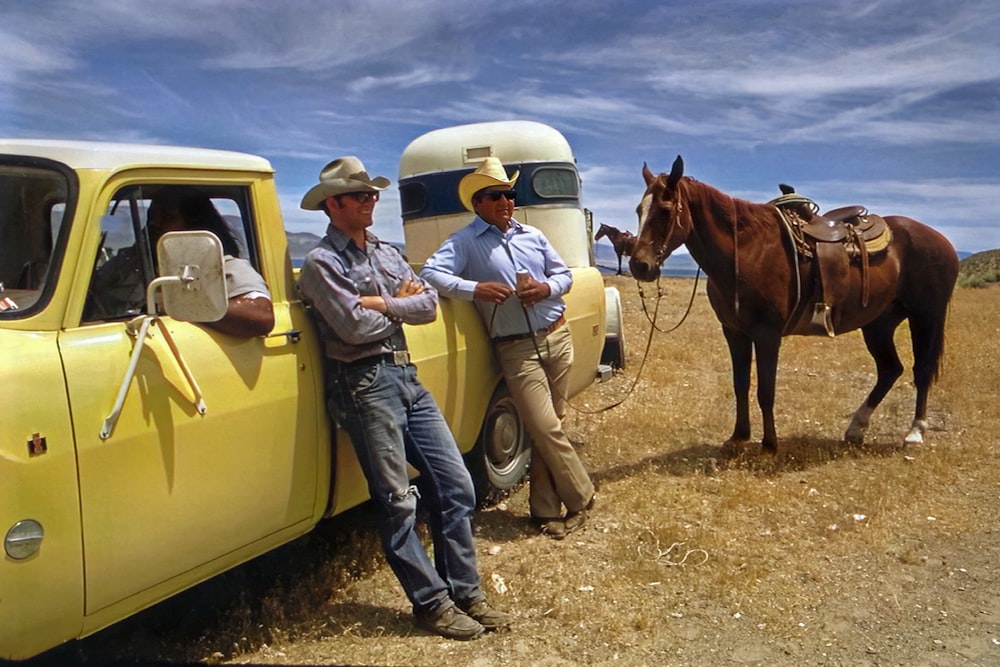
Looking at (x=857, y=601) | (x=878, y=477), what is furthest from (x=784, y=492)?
(x=857, y=601)

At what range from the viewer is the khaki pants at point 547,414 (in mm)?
4734

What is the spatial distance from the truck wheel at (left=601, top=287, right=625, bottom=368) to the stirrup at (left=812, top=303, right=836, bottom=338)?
136 inches

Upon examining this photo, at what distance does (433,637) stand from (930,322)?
5.73 metres

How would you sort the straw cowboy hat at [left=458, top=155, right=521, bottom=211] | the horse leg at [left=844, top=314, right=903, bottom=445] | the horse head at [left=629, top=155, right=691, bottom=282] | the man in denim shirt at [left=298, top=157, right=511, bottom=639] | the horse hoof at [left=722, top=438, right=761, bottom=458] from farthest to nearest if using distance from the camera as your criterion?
the horse leg at [left=844, top=314, right=903, bottom=445] → the horse hoof at [left=722, top=438, right=761, bottom=458] → the horse head at [left=629, top=155, right=691, bottom=282] → the straw cowboy hat at [left=458, top=155, right=521, bottom=211] → the man in denim shirt at [left=298, top=157, right=511, bottom=639]

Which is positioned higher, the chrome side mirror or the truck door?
the chrome side mirror

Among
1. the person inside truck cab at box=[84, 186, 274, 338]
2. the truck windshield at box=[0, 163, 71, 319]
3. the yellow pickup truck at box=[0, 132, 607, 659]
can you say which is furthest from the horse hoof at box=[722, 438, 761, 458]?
the truck windshield at box=[0, 163, 71, 319]

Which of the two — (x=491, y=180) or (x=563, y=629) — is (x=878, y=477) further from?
(x=491, y=180)

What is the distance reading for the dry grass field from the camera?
3561 mm

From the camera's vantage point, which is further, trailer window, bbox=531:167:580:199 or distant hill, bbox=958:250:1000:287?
distant hill, bbox=958:250:1000:287

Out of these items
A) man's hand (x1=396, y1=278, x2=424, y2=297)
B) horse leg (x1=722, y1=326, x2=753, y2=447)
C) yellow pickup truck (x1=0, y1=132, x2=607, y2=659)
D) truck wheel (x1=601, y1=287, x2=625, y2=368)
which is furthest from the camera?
truck wheel (x1=601, y1=287, x2=625, y2=368)

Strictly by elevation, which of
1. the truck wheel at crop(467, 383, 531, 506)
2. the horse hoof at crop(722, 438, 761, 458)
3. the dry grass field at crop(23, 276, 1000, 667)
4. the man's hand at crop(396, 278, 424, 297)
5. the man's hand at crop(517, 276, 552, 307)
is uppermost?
the man's hand at crop(396, 278, 424, 297)

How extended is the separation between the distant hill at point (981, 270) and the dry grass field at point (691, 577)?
20.2 metres

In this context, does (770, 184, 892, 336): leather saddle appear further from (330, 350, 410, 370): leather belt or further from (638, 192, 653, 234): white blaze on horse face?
(330, 350, 410, 370): leather belt

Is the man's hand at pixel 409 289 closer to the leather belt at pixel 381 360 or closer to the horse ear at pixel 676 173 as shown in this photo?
the leather belt at pixel 381 360
